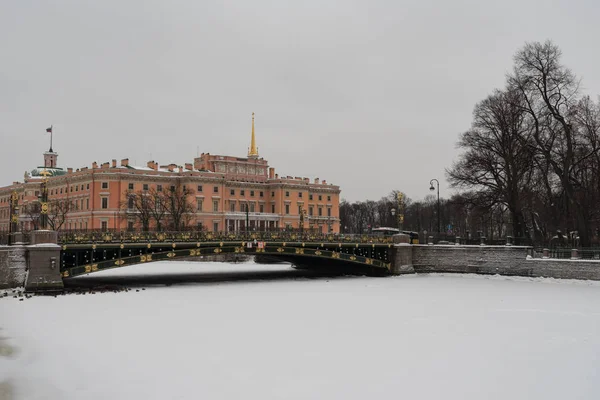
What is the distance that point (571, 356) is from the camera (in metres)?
19.8

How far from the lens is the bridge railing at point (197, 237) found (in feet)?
129

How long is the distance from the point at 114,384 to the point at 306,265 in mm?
44335

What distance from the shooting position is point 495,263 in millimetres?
47688

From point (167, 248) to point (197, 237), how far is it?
6.77 ft

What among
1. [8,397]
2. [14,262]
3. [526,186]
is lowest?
[8,397]

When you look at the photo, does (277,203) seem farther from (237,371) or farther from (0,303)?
(237,371)

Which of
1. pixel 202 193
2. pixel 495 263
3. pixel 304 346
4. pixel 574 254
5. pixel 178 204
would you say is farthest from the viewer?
pixel 202 193

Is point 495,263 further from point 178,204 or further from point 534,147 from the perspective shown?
point 178,204

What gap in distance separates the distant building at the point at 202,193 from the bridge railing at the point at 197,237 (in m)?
39.7

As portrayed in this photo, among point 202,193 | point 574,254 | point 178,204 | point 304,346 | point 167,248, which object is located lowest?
point 304,346

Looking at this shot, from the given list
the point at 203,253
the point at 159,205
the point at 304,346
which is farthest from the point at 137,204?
the point at 304,346

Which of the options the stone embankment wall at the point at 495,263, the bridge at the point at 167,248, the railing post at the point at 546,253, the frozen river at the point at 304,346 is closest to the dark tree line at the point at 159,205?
the bridge at the point at 167,248

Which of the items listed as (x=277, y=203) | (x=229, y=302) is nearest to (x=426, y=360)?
(x=229, y=302)

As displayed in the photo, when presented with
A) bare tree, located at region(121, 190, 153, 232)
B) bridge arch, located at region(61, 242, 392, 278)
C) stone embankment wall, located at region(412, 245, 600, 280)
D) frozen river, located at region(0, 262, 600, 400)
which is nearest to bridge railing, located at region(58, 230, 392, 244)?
bridge arch, located at region(61, 242, 392, 278)
